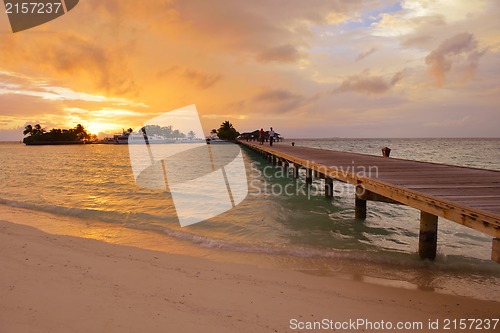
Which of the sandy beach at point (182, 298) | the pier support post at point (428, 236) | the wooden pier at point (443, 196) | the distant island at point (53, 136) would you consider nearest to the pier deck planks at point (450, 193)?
the wooden pier at point (443, 196)

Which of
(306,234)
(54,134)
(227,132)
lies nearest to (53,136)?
(54,134)

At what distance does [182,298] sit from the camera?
432 centimetres

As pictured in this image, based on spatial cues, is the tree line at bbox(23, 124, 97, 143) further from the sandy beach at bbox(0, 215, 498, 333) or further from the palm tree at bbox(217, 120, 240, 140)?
the sandy beach at bbox(0, 215, 498, 333)

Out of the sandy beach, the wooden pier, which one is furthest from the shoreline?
the wooden pier

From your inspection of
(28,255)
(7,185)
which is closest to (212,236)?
(28,255)

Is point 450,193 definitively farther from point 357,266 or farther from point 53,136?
point 53,136

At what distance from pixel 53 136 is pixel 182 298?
15724 centimetres

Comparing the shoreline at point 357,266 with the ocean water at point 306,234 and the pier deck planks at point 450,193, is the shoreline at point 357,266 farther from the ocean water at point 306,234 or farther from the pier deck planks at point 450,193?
the pier deck planks at point 450,193

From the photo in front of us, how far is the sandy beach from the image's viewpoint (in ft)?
12.0

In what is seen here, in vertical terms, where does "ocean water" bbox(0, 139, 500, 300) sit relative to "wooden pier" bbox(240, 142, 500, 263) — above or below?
below

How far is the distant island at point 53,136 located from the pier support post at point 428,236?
156406 mm

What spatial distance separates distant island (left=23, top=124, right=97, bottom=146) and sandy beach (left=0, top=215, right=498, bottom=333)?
15323cm

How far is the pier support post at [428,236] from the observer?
254 inches

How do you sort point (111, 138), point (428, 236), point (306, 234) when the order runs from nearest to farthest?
point (428, 236)
point (306, 234)
point (111, 138)
